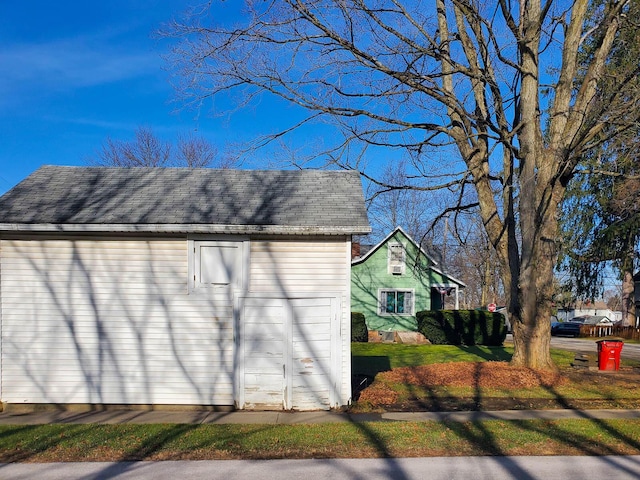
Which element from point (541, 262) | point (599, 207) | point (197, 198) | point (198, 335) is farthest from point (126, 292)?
point (599, 207)

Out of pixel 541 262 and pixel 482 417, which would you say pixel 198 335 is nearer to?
pixel 482 417

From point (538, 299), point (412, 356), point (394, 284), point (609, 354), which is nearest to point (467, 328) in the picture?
point (394, 284)

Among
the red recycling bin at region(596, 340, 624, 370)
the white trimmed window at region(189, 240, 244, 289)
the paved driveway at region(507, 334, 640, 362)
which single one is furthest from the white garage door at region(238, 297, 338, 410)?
the paved driveway at region(507, 334, 640, 362)

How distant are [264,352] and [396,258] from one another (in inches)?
792

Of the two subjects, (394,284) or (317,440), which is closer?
(317,440)

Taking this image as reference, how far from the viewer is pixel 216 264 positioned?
33.9 ft

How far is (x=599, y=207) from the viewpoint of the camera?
108 feet

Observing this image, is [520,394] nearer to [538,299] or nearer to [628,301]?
[538,299]

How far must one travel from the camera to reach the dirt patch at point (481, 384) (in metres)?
10.6

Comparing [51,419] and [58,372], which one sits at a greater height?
[58,372]

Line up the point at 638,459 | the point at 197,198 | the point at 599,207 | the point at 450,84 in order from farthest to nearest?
the point at 599,207 < the point at 450,84 < the point at 197,198 < the point at 638,459

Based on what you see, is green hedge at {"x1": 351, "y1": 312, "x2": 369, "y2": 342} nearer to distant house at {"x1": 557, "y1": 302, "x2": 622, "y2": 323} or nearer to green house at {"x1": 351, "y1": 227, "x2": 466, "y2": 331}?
green house at {"x1": 351, "y1": 227, "x2": 466, "y2": 331}

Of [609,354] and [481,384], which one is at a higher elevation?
[609,354]

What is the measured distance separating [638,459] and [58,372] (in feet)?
30.2
